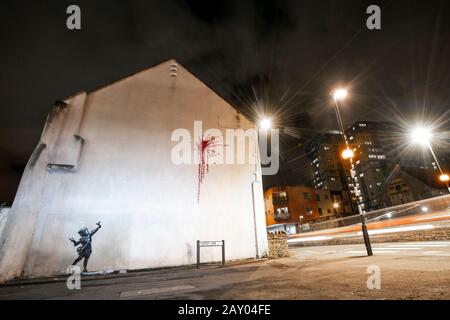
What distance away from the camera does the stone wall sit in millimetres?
11336

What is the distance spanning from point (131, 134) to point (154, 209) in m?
3.91

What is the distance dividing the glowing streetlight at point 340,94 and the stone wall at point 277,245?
26.2ft

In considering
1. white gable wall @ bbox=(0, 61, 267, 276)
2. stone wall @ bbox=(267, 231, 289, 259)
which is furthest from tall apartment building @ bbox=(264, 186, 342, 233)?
white gable wall @ bbox=(0, 61, 267, 276)

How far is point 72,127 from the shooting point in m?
9.74

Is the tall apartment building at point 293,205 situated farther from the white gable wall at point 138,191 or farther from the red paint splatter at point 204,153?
the red paint splatter at point 204,153

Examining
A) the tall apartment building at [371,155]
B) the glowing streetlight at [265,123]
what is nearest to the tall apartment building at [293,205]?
the tall apartment building at [371,155]

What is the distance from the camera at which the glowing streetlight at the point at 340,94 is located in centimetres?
1091

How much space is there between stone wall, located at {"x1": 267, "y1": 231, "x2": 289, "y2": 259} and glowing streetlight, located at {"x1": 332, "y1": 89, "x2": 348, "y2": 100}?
7.98 meters

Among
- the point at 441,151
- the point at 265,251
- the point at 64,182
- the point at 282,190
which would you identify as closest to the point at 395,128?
the point at 441,151

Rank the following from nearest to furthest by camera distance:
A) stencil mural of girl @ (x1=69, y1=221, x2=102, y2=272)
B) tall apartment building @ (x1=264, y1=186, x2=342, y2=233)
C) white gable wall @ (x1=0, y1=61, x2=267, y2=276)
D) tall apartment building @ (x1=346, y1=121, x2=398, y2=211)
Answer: stencil mural of girl @ (x1=69, y1=221, x2=102, y2=272)
white gable wall @ (x1=0, y1=61, x2=267, y2=276)
tall apartment building @ (x1=264, y1=186, x2=342, y2=233)
tall apartment building @ (x1=346, y1=121, x2=398, y2=211)

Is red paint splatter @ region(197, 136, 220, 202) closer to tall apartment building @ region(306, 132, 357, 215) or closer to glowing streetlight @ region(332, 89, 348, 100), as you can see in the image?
glowing streetlight @ region(332, 89, 348, 100)

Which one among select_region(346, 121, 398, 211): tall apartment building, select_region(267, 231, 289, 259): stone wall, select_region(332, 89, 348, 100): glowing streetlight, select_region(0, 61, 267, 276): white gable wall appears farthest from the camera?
select_region(346, 121, 398, 211): tall apartment building

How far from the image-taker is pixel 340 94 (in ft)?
36.2
